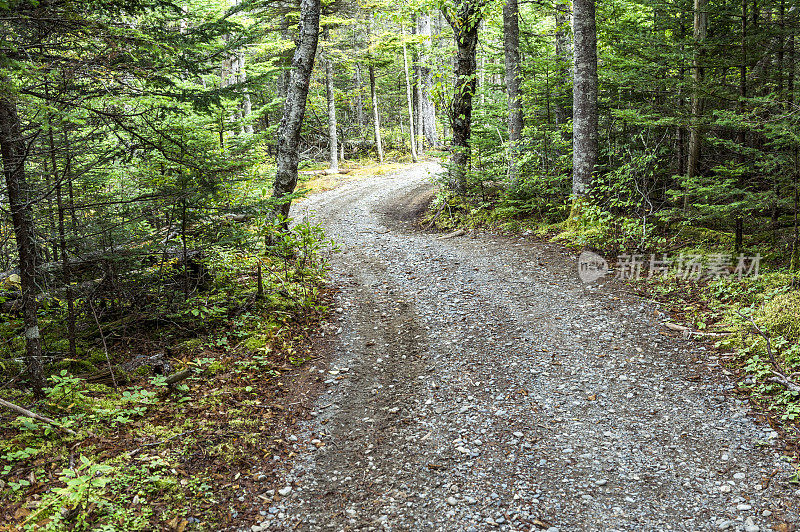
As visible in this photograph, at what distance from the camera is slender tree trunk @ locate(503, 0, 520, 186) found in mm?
13281

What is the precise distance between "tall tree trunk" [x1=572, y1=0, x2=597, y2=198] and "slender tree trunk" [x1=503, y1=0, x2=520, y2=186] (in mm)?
2499

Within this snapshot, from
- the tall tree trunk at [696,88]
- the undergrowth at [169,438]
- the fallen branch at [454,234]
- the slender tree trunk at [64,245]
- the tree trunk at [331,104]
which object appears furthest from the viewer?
the tree trunk at [331,104]

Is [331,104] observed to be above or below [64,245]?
above

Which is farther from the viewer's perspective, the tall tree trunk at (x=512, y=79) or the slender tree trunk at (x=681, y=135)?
the tall tree trunk at (x=512, y=79)

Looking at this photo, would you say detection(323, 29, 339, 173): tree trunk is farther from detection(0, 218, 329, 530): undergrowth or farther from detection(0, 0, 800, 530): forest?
detection(0, 218, 329, 530): undergrowth

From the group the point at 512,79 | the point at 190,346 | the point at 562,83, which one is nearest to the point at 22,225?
the point at 190,346

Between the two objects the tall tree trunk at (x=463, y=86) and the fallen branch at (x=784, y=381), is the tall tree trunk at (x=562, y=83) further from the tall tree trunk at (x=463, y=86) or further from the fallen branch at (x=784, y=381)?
the fallen branch at (x=784, y=381)

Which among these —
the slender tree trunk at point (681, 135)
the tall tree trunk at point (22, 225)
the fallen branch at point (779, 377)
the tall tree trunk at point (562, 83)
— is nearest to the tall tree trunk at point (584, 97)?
the tall tree trunk at point (562, 83)

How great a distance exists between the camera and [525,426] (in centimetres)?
510

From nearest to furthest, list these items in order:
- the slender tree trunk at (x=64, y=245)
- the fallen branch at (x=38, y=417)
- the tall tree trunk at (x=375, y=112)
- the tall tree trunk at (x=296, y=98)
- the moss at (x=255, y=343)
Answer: the fallen branch at (x=38, y=417) → the slender tree trunk at (x=64, y=245) → the moss at (x=255, y=343) → the tall tree trunk at (x=296, y=98) → the tall tree trunk at (x=375, y=112)

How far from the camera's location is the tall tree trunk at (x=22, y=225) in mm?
4754

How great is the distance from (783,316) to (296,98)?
9319mm

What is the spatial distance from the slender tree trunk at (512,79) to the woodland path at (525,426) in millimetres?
5547

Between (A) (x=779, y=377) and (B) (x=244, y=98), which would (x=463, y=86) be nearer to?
(B) (x=244, y=98)
